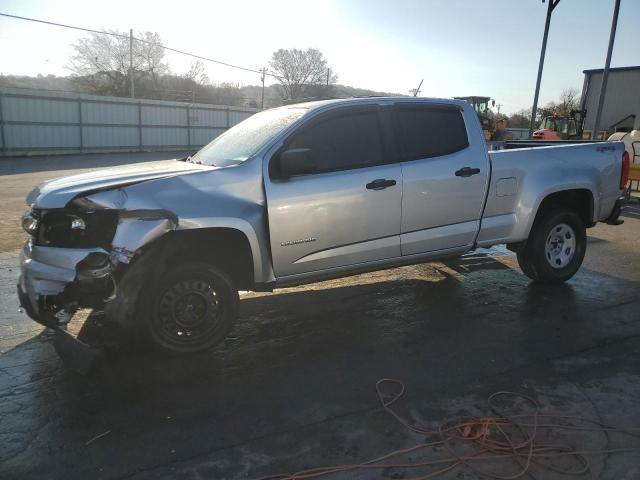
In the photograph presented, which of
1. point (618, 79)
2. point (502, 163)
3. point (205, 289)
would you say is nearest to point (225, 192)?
point (205, 289)

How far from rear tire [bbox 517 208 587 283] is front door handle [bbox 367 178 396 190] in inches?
85.5

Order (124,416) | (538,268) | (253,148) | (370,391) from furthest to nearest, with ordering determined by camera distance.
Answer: (538,268) → (253,148) → (370,391) → (124,416)

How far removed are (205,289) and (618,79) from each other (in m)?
29.4

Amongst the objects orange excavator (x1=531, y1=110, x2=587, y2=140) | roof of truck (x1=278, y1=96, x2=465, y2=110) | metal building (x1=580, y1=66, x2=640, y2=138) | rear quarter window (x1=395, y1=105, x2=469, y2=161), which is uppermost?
metal building (x1=580, y1=66, x2=640, y2=138)

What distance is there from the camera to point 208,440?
3021 millimetres

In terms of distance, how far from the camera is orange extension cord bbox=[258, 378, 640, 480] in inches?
108

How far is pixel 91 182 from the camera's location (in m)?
3.86

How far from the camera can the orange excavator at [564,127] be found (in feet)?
74.2

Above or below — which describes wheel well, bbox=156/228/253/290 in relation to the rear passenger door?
below

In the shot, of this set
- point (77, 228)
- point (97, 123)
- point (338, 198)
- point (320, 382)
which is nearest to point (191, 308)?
point (77, 228)

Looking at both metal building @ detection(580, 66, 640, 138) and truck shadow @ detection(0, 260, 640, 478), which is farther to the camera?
metal building @ detection(580, 66, 640, 138)

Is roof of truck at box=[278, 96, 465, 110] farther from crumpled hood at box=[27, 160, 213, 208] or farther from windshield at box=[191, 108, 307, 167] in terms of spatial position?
crumpled hood at box=[27, 160, 213, 208]

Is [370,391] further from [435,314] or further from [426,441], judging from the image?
[435,314]

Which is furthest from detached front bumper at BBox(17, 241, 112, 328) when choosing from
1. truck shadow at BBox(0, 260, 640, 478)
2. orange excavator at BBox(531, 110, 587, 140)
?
orange excavator at BBox(531, 110, 587, 140)
